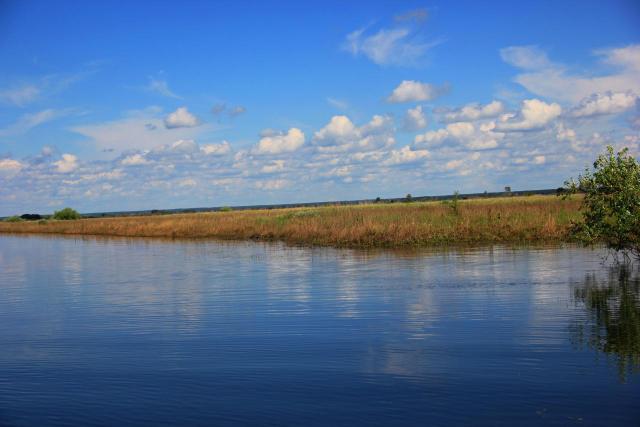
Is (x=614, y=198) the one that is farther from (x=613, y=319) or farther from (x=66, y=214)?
(x=66, y=214)

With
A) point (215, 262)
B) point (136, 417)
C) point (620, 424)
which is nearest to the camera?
point (620, 424)

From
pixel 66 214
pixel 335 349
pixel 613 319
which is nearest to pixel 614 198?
pixel 613 319

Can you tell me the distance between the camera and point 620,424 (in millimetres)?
8484

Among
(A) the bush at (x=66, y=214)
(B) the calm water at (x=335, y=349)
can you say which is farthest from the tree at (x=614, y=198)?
(A) the bush at (x=66, y=214)

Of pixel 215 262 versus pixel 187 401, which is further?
pixel 215 262

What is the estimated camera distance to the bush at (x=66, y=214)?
120250 millimetres

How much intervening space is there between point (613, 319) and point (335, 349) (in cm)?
631

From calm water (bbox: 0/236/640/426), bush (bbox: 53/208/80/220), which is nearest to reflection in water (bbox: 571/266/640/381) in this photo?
calm water (bbox: 0/236/640/426)

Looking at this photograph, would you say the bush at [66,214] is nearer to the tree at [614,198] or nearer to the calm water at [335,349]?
the calm water at [335,349]

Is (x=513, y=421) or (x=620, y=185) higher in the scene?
(x=620, y=185)

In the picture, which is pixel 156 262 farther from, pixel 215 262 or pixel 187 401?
pixel 187 401

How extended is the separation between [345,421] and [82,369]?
5.61 metres

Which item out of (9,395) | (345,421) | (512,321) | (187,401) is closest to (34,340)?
(9,395)

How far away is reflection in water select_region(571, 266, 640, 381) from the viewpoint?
1175cm
